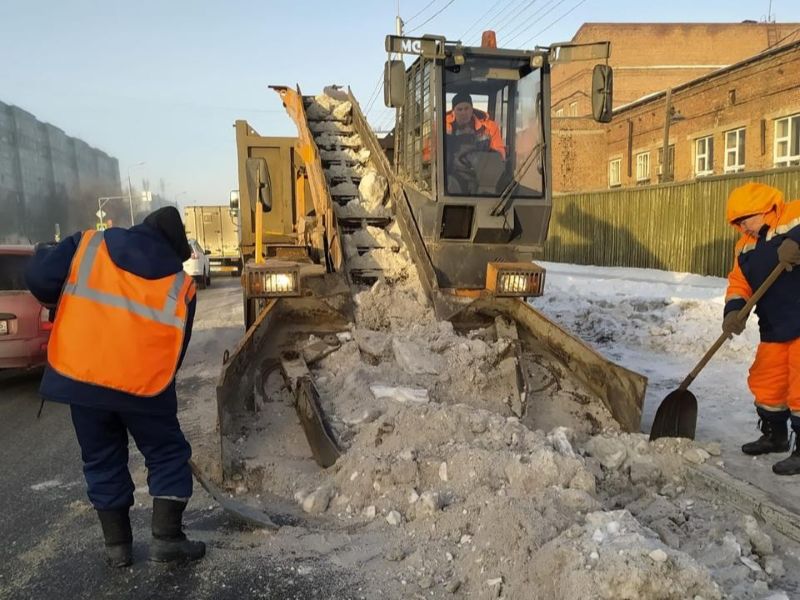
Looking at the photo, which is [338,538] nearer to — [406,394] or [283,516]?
[283,516]

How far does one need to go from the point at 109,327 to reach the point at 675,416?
3.74 metres

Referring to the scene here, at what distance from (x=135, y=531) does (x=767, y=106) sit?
19592mm

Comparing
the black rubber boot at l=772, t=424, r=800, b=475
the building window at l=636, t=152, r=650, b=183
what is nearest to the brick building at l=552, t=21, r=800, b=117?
the building window at l=636, t=152, r=650, b=183

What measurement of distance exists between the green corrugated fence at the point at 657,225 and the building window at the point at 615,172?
23.7 ft

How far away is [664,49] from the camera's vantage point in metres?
37.6

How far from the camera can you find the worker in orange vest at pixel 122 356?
296 centimetres

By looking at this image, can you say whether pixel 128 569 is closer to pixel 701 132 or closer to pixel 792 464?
pixel 792 464

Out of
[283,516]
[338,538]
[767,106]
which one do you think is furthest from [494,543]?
[767,106]

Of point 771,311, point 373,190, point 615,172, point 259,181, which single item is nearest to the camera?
point 771,311

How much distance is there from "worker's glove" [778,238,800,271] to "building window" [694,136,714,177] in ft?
62.0

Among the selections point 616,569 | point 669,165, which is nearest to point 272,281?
point 616,569

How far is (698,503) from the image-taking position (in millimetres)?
3611

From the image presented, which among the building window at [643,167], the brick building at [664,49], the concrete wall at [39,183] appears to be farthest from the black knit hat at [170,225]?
the concrete wall at [39,183]

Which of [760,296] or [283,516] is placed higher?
[760,296]
